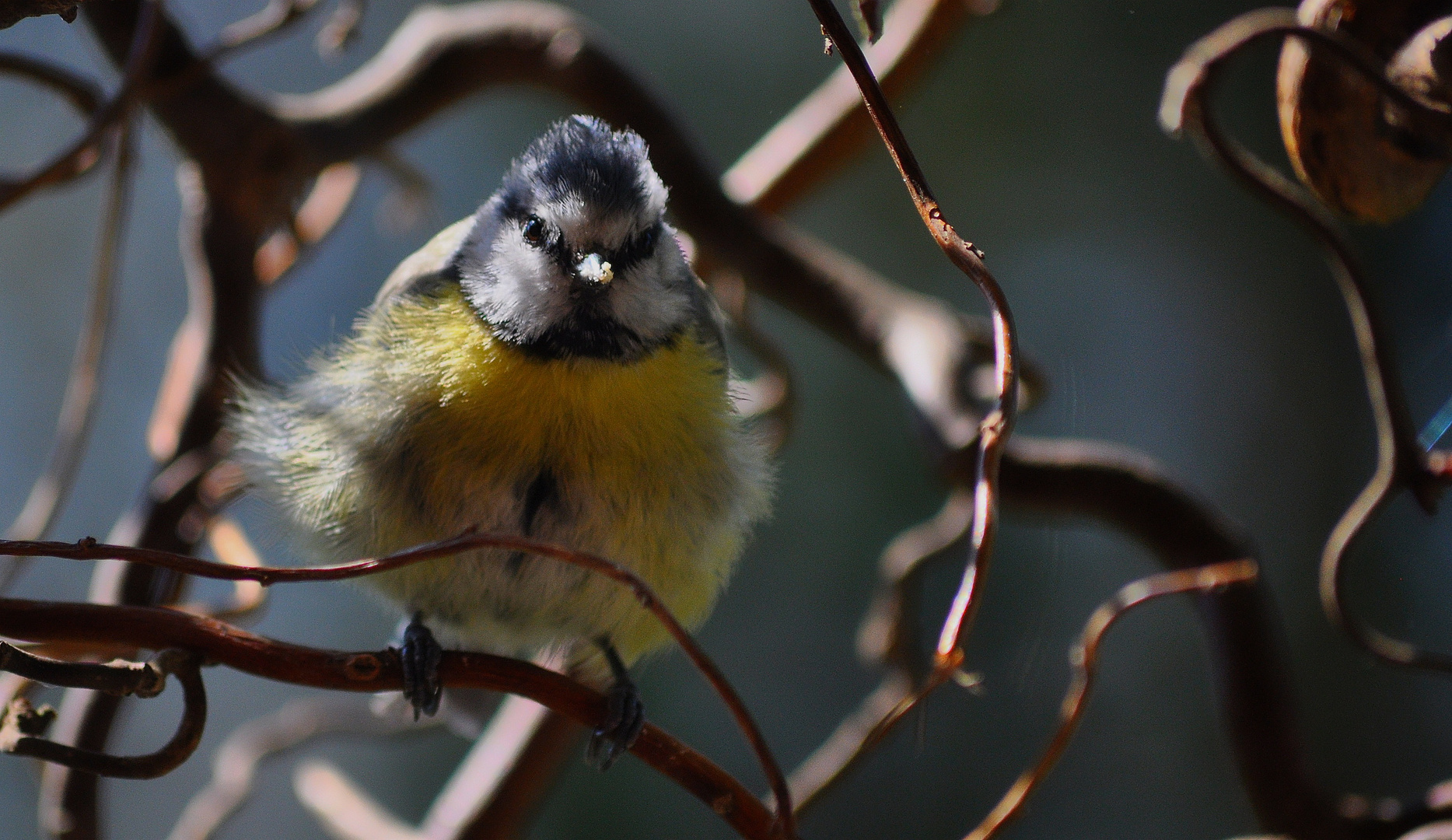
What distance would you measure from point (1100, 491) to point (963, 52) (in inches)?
35.9

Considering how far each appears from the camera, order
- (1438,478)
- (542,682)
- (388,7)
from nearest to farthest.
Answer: (542,682) < (1438,478) < (388,7)

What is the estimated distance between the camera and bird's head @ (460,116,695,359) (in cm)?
81

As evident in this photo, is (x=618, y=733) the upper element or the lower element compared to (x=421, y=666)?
lower

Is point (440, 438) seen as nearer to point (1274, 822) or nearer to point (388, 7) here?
point (1274, 822)

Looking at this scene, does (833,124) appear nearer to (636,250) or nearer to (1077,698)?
(636,250)

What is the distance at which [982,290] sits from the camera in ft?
1.64

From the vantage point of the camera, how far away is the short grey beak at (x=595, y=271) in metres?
0.77

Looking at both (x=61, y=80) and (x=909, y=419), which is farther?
(x=909, y=419)

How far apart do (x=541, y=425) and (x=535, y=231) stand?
0.50ft

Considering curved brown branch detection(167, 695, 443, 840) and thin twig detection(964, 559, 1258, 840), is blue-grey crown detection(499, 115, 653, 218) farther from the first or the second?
curved brown branch detection(167, 695, 443, 840)

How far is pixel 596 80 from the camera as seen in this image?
1.11 m

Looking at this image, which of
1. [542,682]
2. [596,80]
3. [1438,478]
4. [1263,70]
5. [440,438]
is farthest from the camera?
[1263,70]

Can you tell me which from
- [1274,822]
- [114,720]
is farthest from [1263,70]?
[114,720]

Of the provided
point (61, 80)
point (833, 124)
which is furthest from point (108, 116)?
point (833, 124)
